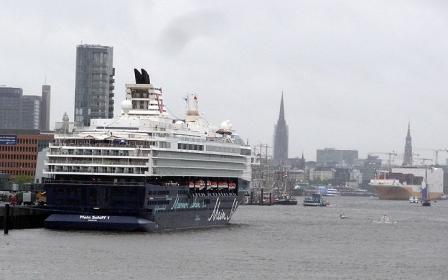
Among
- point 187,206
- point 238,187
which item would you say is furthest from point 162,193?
point 238,187

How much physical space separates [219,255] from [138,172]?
1973 centimetres

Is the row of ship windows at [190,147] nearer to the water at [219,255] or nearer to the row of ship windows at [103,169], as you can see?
the water at [219,255]

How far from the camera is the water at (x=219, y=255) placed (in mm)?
74562

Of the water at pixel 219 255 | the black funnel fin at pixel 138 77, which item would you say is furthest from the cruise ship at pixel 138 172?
the water at pixel 219 255

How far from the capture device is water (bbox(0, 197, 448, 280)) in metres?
74.6

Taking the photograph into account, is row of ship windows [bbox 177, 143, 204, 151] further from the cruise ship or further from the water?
the water

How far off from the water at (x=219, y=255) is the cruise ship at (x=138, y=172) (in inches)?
80.7

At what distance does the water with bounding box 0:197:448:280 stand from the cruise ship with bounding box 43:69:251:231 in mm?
2049

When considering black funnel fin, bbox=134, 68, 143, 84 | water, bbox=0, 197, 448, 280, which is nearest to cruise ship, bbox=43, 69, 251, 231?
black funnel fin, bbox=134, 68, 143, 84

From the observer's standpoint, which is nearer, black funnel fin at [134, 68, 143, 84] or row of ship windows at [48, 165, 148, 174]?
row of ship windows at [48, 165, 148, 174]

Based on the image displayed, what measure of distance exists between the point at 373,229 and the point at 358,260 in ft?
160

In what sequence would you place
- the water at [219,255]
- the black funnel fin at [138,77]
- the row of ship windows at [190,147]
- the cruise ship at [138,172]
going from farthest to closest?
the black funnel fin at [138,77] → the row of ship windows at [190,147] → the cruise ship at [138,172] → the water at [219,255]

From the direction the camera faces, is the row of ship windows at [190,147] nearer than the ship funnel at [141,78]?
Yes

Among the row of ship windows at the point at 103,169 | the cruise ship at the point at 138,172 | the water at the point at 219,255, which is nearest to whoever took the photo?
the water at the point at 219,255
